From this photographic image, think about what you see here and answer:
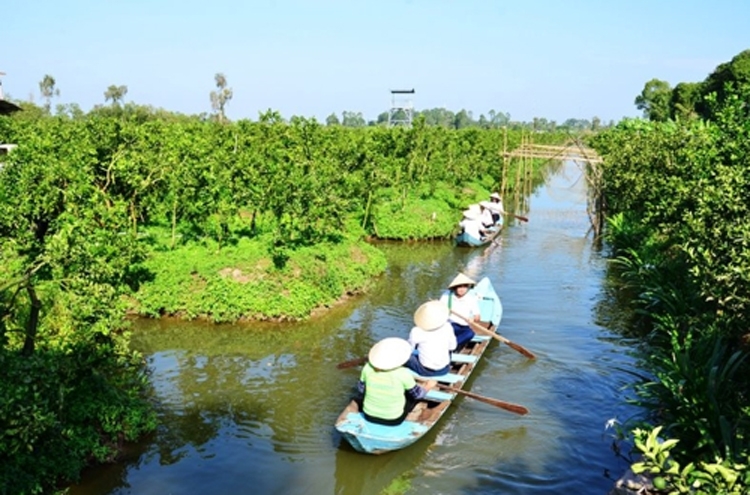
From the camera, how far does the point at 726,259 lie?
8047 millimetres

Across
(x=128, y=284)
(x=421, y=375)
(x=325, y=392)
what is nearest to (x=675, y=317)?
(x=421, y=375)

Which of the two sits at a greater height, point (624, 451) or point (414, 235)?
point (414, 235)

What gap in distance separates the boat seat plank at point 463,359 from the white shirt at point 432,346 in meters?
0.93

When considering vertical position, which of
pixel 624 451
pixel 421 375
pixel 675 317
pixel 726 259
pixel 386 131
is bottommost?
pixel 624 451

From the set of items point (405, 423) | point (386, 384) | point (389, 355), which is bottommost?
point (405, 423)

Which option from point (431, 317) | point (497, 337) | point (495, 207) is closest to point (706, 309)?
point (497, 337)

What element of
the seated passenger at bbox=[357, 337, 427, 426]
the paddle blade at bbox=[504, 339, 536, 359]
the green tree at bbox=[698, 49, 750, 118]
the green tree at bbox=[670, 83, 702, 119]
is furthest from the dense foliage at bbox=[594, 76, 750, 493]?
the green tree at bbox=[670, 83, 702, 119]

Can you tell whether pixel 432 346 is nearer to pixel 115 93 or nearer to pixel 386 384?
pixel 386 384

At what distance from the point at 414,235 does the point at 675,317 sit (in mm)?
13460

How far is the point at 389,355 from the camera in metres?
9.02

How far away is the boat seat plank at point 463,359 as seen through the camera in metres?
11.6

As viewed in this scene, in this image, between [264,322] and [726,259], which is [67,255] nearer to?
[264,322]

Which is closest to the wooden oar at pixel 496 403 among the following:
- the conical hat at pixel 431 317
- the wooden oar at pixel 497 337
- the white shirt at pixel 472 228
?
the conical hat at pixel 431 317

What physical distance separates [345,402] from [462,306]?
3.46 metres
